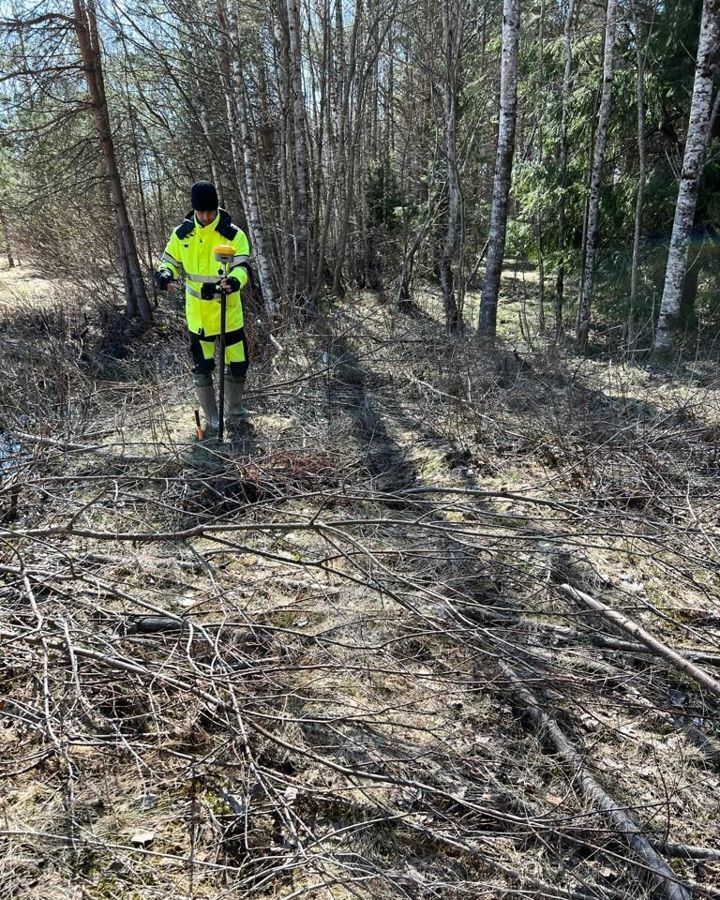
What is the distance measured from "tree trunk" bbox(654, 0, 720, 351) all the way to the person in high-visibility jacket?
6.32 metres

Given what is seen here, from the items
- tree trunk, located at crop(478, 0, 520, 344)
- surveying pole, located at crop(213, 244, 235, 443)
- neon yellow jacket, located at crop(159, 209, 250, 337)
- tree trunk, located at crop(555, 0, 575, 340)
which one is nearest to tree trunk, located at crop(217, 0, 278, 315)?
tree trunk, located at crop(478, 0, 520, 344)

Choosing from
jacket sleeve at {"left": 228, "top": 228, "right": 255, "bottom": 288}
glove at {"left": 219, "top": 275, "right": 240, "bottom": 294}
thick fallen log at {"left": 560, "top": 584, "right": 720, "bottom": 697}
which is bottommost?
thick fallen log at {"left": 560, "top": 584, "right": 720, "bottom": 697}

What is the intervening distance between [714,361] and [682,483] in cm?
408

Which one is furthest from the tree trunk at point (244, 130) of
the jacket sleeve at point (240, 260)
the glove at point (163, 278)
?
the glove at point (163, 278)

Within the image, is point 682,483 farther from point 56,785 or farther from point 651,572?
point 56,785

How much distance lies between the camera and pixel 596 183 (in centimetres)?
895

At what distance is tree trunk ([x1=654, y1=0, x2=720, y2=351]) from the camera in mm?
7270

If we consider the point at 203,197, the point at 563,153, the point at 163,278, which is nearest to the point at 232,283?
the point at 163,278

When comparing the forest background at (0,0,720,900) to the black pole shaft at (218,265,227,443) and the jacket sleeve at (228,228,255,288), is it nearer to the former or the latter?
the black pole shaft at (218,265,227,443)

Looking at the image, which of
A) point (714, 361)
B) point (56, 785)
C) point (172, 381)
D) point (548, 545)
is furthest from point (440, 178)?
point (56, 785)

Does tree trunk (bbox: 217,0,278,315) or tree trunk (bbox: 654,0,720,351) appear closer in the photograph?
tree trunk (bbox: 654,0,720,351)

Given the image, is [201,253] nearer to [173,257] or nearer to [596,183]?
[173,257]

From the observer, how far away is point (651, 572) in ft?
12.1

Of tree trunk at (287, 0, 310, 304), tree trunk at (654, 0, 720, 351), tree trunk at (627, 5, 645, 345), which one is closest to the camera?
tree trunk at (654, 0, 720, 351)
